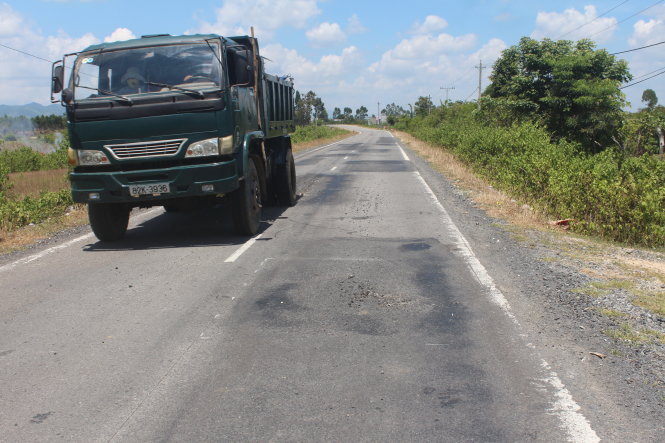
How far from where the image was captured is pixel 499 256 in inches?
312

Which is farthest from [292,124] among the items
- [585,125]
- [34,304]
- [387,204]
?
[585,125]

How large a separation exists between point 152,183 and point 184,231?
197 cm

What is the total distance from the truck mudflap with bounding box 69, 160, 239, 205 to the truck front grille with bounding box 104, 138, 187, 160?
8.7 inches

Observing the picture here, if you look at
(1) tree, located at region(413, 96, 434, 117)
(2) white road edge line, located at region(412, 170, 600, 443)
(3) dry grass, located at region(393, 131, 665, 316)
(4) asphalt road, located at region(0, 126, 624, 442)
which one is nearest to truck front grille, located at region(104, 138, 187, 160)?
(4) asphalt road, located at region(0, 126, 624, 442)

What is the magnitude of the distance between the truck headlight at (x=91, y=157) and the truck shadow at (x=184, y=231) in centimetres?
134

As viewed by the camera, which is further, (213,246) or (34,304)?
(213,246)

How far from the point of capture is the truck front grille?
7914mm

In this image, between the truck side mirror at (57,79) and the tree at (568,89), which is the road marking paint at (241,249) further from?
the tree at (568,89)

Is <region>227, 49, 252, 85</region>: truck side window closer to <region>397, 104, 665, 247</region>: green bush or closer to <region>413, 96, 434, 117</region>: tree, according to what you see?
<region>397, 104, 665, 247</region>: green bush

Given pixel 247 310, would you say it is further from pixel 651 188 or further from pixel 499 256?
pixel 651 188

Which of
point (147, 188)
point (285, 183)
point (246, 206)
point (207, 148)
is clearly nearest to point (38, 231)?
point (147, 188)

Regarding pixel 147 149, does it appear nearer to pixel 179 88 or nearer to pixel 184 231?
pixel 179 88

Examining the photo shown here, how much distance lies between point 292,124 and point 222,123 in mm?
6536

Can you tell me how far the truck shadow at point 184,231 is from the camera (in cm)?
880
